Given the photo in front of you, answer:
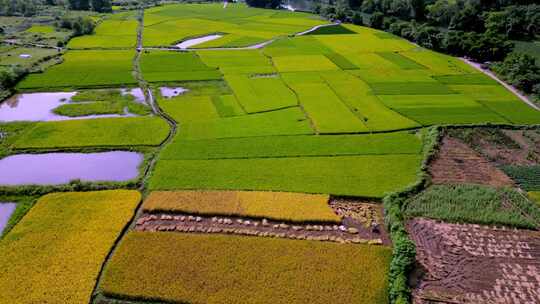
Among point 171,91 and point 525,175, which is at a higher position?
point 171,91

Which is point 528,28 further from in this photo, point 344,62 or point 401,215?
point 401,215

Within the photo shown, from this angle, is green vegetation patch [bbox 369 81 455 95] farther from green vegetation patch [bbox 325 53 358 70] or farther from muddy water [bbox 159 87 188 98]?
muddy water [bbox 159 87 188 98]

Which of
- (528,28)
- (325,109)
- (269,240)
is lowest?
(269,240)

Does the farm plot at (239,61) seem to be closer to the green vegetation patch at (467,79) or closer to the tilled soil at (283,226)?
the green vegetation patch at (467,79)

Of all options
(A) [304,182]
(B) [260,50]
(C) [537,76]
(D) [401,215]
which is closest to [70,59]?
(B) [260,50]

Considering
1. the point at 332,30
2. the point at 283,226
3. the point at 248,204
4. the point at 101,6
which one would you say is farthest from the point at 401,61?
the point at 101,6

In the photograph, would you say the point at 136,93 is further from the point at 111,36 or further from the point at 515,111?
the point at 515,111
